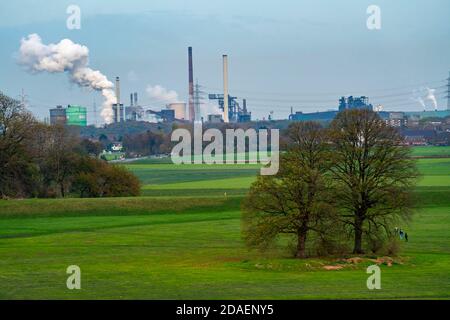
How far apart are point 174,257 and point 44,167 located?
42.5 metres

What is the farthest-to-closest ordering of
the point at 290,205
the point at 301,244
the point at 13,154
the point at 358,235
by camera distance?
the point at 13,154 < the point at 358,235 < the point at 301,244 < the point at 290,205

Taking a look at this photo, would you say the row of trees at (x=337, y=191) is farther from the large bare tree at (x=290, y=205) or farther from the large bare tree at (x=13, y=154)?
the large bare tree at (x=13, y=154)

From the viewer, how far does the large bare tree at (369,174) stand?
39.8m

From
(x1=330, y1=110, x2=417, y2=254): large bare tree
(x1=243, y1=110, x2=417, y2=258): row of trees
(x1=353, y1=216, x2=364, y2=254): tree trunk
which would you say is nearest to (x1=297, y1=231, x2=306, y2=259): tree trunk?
(x1=243, y1=110, x2=417, y2=258): row of trees

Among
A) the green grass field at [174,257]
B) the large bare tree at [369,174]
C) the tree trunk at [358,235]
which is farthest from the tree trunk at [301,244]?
the tree trunk at [358,235]

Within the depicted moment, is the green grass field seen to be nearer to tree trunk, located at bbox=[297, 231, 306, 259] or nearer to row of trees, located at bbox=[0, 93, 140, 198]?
tree trunk, located at bbox=[297, 231, 306, 259]

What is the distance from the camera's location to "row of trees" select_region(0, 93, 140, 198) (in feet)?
242

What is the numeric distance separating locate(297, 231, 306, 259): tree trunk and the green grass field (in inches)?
36.5

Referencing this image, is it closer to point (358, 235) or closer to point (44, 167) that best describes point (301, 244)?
point (358, 235)

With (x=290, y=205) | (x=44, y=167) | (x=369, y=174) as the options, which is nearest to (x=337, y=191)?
(x=369, y=174)

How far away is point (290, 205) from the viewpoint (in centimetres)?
3947

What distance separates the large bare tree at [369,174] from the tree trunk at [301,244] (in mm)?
2104

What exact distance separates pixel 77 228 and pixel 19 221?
6.94m
